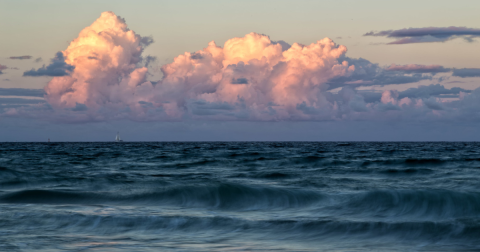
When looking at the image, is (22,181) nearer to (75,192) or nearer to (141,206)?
(75,192)

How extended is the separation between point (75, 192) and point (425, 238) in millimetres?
14527

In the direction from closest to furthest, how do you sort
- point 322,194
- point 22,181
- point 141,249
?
point 141,249 < point 322,194 < point 22,181

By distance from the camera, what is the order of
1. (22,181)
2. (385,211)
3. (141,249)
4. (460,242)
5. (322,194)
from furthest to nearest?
(22,181), (322,194), (385,211), (460,242), (141,249)

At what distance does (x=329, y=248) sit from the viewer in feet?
32.9

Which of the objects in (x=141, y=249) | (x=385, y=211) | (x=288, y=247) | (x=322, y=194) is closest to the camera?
(x=141, y=249)

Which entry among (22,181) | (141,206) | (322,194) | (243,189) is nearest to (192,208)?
(141,206)

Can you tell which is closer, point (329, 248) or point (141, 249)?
point (141, 249)

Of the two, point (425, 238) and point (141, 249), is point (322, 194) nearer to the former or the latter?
point (425, 238)

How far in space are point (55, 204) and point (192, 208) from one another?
5.17m

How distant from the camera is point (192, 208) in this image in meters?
16.2

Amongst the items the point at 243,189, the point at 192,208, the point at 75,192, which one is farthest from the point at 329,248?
the point at 75,192

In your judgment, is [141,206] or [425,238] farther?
[141,206]

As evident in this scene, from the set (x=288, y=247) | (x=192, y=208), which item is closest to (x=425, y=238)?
(x=288, y=247)

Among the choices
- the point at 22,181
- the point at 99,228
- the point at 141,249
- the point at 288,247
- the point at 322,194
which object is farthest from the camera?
the point at 22,181
